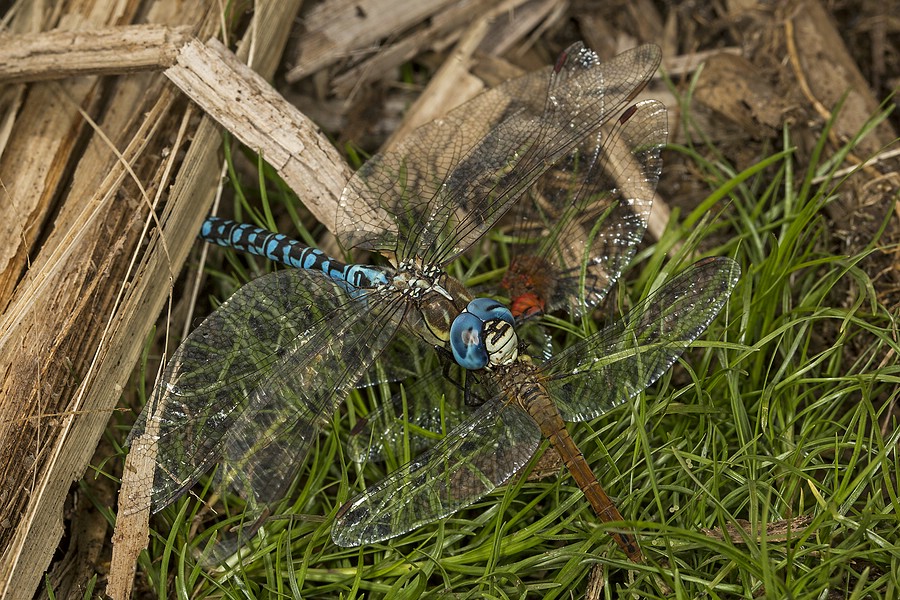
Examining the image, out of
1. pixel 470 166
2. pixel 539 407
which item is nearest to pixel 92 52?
pixel 470 166

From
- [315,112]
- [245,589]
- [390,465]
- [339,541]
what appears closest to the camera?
[339,541]

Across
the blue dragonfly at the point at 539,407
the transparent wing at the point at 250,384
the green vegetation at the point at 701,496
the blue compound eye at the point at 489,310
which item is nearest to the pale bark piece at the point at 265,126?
the green vegetation at the point at 701,496

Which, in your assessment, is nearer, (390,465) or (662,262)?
(390,465)

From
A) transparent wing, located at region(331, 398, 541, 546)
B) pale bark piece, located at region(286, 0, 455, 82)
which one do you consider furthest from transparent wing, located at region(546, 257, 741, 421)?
pale bark piece, located at region(286, 0, 455, 82)

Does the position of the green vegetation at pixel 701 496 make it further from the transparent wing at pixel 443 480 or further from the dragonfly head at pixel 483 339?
the dragonfly head at pixel 483 339

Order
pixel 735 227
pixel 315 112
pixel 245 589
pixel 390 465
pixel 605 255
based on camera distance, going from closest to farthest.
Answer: pixel 245 589 < pixel 390 465 < pixel 605 255 < pixel 735 227 < pixel 315 112

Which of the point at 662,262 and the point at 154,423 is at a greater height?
the point at 154,423

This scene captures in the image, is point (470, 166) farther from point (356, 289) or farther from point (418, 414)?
point (418, 414)

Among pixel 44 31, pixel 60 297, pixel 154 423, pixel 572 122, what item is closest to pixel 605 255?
pixel 572 122

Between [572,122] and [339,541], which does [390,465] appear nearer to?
[339,541]

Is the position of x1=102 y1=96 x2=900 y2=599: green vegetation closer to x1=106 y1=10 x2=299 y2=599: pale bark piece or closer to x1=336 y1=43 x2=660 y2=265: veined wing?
x1=106 y1=10 x2=299 y2=599: pale bark piece
